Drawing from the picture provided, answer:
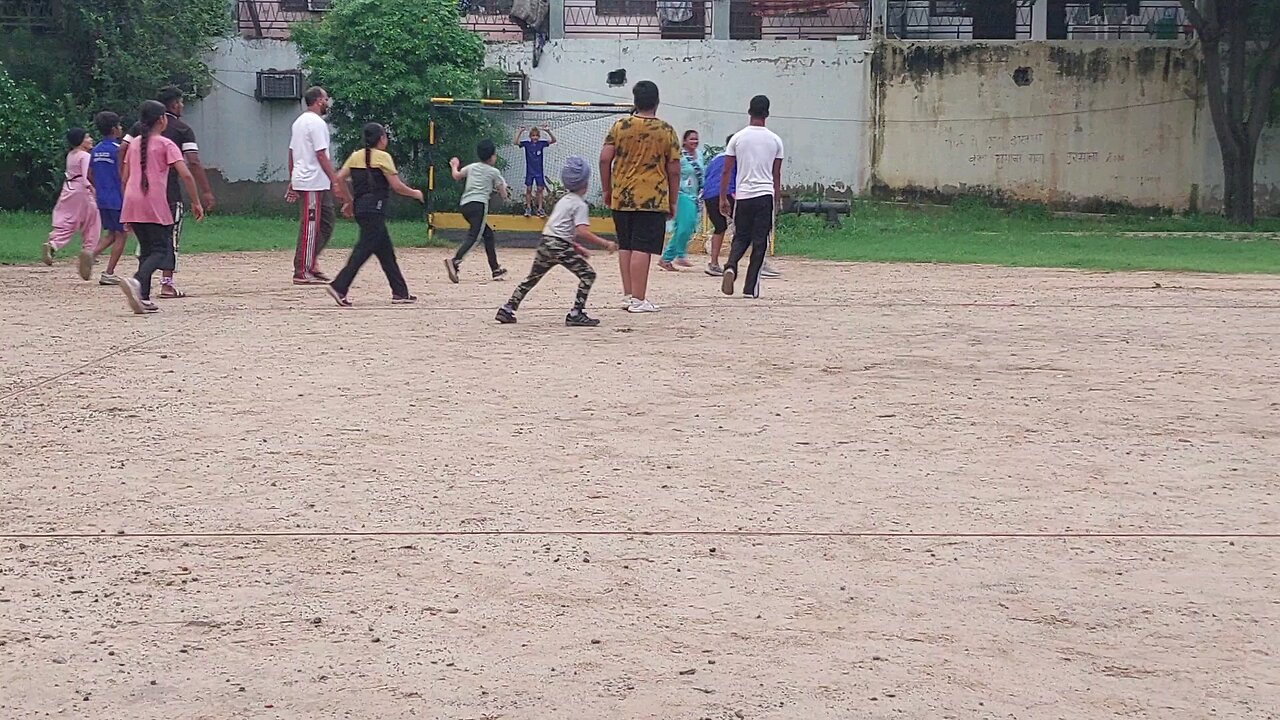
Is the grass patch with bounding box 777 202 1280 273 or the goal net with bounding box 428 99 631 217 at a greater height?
the goal net with bounding box 428 99 631 217

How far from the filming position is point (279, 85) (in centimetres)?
2939

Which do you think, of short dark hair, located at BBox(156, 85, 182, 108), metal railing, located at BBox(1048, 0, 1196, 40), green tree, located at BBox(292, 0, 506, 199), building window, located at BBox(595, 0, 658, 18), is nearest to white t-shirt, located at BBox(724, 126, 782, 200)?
short dark hair, located at BBox(156, 85, 182, 108)

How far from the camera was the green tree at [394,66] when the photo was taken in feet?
86.6

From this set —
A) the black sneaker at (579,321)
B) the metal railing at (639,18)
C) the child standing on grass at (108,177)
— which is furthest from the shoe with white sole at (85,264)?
the metal railing at (639,18)

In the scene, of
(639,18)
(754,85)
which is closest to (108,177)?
(754,85)

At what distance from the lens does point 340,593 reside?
4719mm

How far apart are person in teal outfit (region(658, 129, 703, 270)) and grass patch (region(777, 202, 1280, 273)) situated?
2.35m

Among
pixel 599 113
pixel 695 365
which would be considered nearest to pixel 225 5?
pixel 599 113

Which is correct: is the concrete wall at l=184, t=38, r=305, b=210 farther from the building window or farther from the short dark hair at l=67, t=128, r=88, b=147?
the short dark hair at l=67, t=128, r=88, b=147

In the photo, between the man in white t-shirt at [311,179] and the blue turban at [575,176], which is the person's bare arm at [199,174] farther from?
the blue turban at [575,176]

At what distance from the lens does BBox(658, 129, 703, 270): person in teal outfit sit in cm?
1694

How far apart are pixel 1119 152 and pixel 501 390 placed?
23.4m

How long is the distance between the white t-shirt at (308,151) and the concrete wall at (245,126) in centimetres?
1616

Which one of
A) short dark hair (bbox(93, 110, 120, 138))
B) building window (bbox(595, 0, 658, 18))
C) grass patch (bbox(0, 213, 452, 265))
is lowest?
grass patch (bbox(0, 213, 452, 265))
